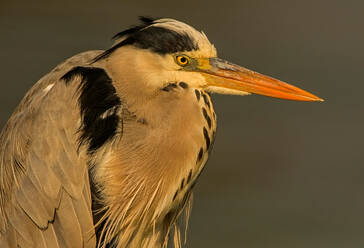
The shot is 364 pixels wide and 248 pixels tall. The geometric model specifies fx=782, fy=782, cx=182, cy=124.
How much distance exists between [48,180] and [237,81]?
0.60 m

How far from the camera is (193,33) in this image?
7.07 feet

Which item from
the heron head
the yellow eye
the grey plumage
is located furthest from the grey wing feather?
the yellow eye

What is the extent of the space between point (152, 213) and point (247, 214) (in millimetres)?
2795

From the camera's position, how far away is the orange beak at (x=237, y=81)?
7.18 feet

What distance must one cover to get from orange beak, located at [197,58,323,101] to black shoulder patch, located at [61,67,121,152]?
262mm

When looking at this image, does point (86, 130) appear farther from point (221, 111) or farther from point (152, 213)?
point (221, 111)

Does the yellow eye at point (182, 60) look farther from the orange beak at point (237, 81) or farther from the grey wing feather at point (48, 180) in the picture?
the grey wing feather at point (48, 180)

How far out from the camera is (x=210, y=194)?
5137 millimetres

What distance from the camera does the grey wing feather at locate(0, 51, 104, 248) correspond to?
7.07 ft

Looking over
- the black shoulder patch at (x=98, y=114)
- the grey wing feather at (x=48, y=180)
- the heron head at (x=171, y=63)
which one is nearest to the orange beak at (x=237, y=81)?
the heron head at (x=171, y=63)

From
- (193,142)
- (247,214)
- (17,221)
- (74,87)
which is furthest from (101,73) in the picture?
(247,214)

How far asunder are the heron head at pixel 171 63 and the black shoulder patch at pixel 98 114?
62mm

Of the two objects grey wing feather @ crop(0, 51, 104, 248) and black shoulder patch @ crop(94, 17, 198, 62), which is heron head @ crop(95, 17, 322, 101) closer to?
black shoulder patch @ crop(94, 17, 198, 62)

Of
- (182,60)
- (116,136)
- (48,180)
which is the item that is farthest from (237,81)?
(48,180)
